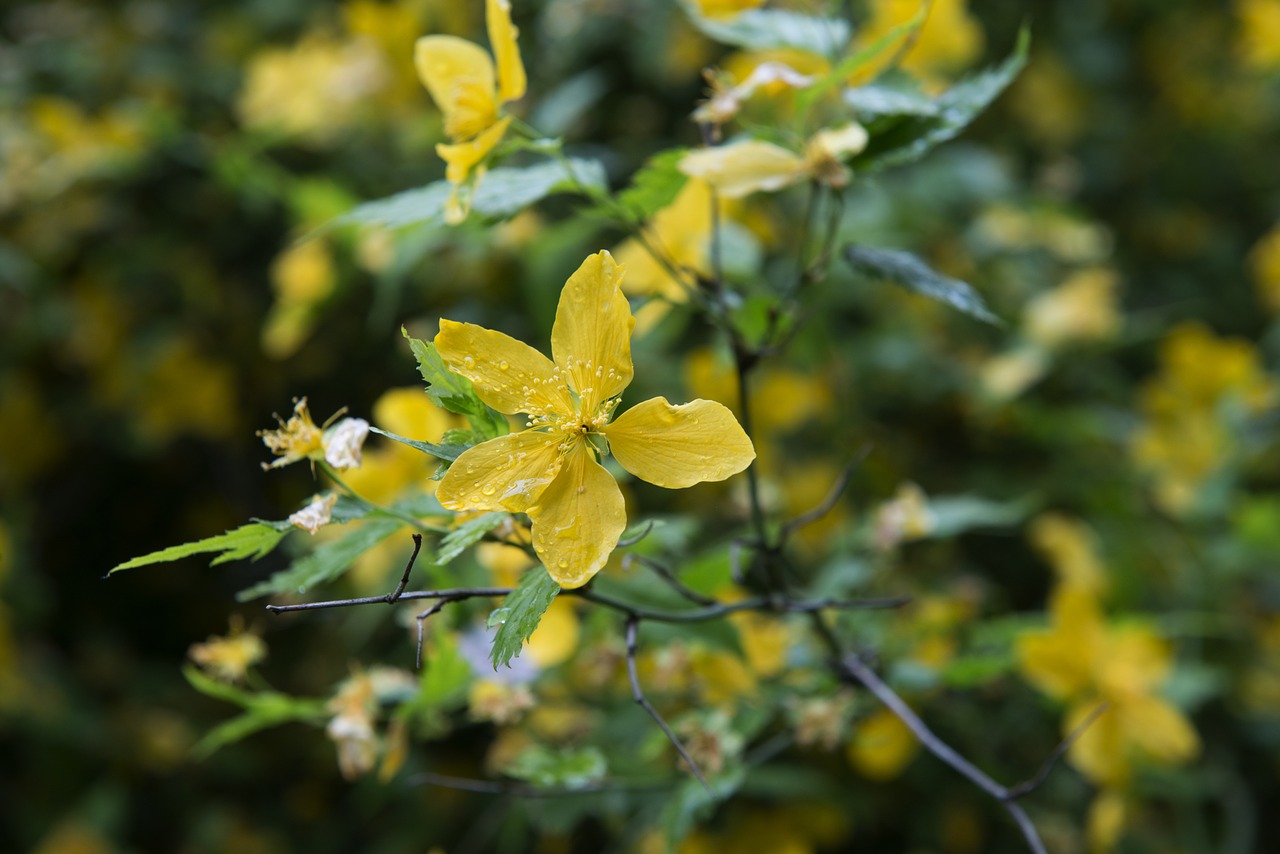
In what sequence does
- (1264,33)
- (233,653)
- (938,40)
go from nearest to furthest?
(233,653), (938,40), (1264,33)

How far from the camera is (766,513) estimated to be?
1236mm

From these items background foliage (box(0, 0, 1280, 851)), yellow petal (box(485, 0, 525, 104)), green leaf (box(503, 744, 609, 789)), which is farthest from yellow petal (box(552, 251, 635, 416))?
background foliage (box(0, 0, 1280, 851))

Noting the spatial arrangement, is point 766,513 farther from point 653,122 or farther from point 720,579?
point 653,122

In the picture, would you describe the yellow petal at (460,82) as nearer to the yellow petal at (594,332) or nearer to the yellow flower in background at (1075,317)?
the yellow petal at (594,332)

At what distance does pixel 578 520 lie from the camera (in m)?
0.60

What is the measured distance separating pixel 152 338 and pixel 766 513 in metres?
1.25

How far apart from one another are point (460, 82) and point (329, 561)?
1.16ft

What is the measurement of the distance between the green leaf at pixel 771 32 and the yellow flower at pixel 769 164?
0.40 feet

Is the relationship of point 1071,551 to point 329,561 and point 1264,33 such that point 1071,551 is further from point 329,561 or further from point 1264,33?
point 329,561

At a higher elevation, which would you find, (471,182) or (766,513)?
(471,182)

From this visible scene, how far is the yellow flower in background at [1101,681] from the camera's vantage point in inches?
46.1

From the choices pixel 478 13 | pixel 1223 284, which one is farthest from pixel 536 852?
pixel 1223 284

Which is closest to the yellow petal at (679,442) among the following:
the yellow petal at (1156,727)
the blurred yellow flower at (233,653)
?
the blurred yellow flower at (233,653)

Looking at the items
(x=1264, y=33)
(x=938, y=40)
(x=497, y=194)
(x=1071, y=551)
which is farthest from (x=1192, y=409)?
(x=497, y=194)
